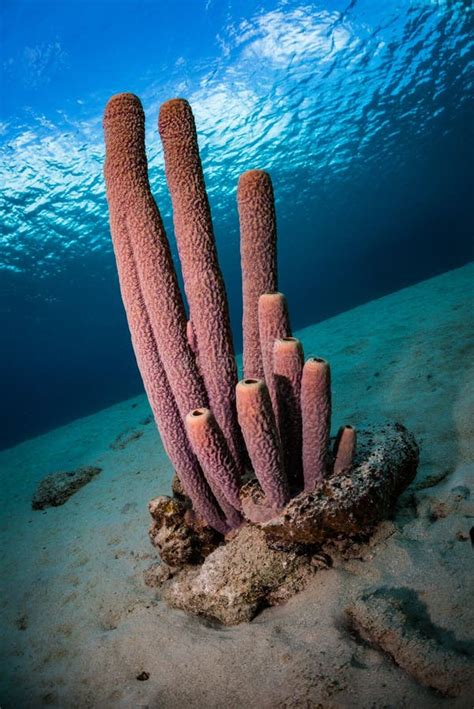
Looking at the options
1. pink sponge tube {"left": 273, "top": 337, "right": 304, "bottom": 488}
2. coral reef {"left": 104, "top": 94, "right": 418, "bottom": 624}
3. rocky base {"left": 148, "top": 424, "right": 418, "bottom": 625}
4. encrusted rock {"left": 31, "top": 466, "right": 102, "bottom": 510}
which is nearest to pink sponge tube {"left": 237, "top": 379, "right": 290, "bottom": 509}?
coral reef {"left": 104, "top": 94, "right": 418, "bottom": 624}

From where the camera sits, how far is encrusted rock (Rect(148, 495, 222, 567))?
254 centimetres

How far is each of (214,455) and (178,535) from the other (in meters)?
0.77

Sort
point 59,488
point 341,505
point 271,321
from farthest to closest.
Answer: point 59,488 → point 271,321 → point 341,505

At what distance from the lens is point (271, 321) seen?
88.7 inches

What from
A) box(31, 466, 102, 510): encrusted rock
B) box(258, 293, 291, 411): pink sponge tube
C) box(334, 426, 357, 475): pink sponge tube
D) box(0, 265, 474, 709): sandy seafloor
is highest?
box(258, 293, 291, 411): pink sponge tube

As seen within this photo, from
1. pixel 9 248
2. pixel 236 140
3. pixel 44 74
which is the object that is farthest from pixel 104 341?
pixel 44 74

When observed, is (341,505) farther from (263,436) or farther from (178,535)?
(178,535)

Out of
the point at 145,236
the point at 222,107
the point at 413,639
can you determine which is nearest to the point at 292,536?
the point at 413,639

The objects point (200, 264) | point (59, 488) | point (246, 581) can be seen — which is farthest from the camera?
point (59, 488)

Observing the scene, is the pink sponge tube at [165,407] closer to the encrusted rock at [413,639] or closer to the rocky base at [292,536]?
the rocky base at [292,536]

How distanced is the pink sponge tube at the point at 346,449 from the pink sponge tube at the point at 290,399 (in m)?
0.29

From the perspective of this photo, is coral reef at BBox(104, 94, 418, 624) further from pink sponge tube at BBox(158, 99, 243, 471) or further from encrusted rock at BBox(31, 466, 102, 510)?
encrusted rock at BBox(31, 466, 102, 510)

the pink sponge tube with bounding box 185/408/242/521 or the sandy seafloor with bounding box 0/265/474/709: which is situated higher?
the pink sponge tube with bounding box 185/408/242/521

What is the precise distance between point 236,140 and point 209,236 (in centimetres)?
2047
